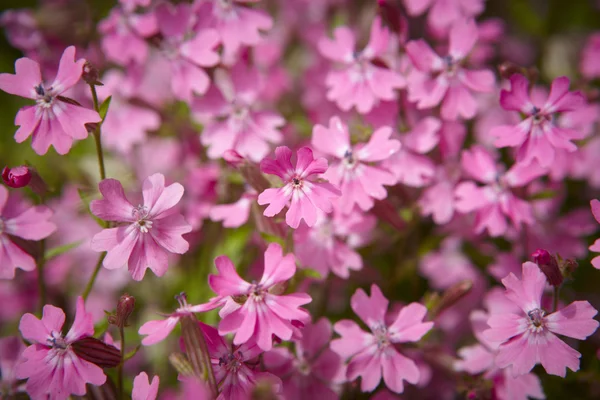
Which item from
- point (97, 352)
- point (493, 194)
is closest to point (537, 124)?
point (493, 194)

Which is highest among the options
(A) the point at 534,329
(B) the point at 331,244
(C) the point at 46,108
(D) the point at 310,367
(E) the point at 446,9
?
(E) the point at 446,9

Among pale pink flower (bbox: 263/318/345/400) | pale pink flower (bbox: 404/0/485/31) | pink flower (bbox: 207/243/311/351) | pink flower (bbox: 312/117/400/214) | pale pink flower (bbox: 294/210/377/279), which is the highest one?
pale pink flower (bbox: 404/0/485/31)

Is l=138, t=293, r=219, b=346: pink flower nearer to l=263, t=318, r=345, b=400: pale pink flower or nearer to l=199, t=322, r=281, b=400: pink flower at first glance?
l=199, t=322, r=281, b=400: pink flower

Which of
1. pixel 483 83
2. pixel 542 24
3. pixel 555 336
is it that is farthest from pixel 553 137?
pixel 542 24

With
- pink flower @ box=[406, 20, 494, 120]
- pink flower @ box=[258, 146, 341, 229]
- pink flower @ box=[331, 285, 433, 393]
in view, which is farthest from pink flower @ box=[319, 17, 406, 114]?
pink flower @ box=[331, 285, 433, 393]

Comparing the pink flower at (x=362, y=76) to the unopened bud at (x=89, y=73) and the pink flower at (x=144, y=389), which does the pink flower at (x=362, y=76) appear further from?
the pink flower at (x=144, y=389)

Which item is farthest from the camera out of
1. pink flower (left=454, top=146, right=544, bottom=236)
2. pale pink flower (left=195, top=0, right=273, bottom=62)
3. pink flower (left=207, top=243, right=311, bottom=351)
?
pale pink flower (left=195, top=0, right=273, bottom=62)

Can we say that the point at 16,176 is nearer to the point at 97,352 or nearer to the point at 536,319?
the point at 97,352
